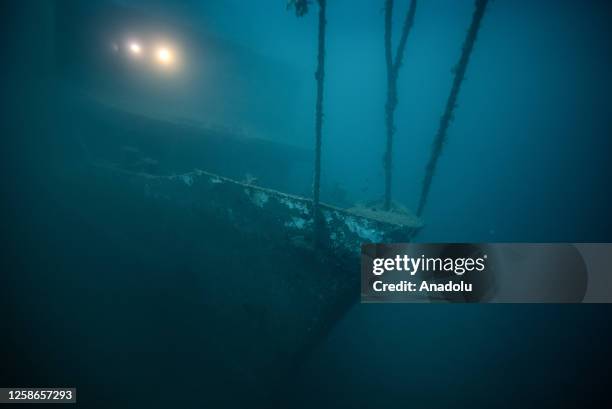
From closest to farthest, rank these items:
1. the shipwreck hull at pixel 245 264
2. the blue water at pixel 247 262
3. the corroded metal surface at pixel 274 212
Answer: the corroded metal surface at pixel 274 212 → the shipwreck hull at pixel 245 264 → the blue water at pixel 247 262

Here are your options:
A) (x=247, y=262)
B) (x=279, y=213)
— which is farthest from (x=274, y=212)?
(x=247, y=262)

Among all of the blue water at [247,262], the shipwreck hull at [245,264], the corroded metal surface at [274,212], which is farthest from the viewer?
the blue water at [247,262]

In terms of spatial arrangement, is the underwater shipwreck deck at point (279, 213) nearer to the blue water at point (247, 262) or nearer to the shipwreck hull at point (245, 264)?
the shipwreck hull at point (245, 264)

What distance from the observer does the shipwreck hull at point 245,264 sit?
3719mm

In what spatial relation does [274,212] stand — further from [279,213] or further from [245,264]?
[245,264]

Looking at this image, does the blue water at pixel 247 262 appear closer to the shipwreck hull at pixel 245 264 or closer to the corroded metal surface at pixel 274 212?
the shipwreck hull at pixel 245 264

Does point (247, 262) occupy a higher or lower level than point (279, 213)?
lower

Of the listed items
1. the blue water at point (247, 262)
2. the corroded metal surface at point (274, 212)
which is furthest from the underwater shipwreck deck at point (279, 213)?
the blue water at point (247, 262)

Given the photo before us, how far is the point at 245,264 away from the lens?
169 inches

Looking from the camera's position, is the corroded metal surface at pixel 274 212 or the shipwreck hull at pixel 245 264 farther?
the shipwreck hull at pixel 245 264

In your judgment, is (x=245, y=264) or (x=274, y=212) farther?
(x=245, y=264)

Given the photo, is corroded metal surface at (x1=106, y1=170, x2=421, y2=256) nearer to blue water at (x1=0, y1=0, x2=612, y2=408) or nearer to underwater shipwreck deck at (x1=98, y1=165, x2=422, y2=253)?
underwater shipwreck deck at (x1=98, y1=165, x2=422, y2=253)

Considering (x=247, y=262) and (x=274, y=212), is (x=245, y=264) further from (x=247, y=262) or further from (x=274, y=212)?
(x=274, y=212)

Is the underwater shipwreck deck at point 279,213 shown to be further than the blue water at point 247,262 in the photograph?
No
